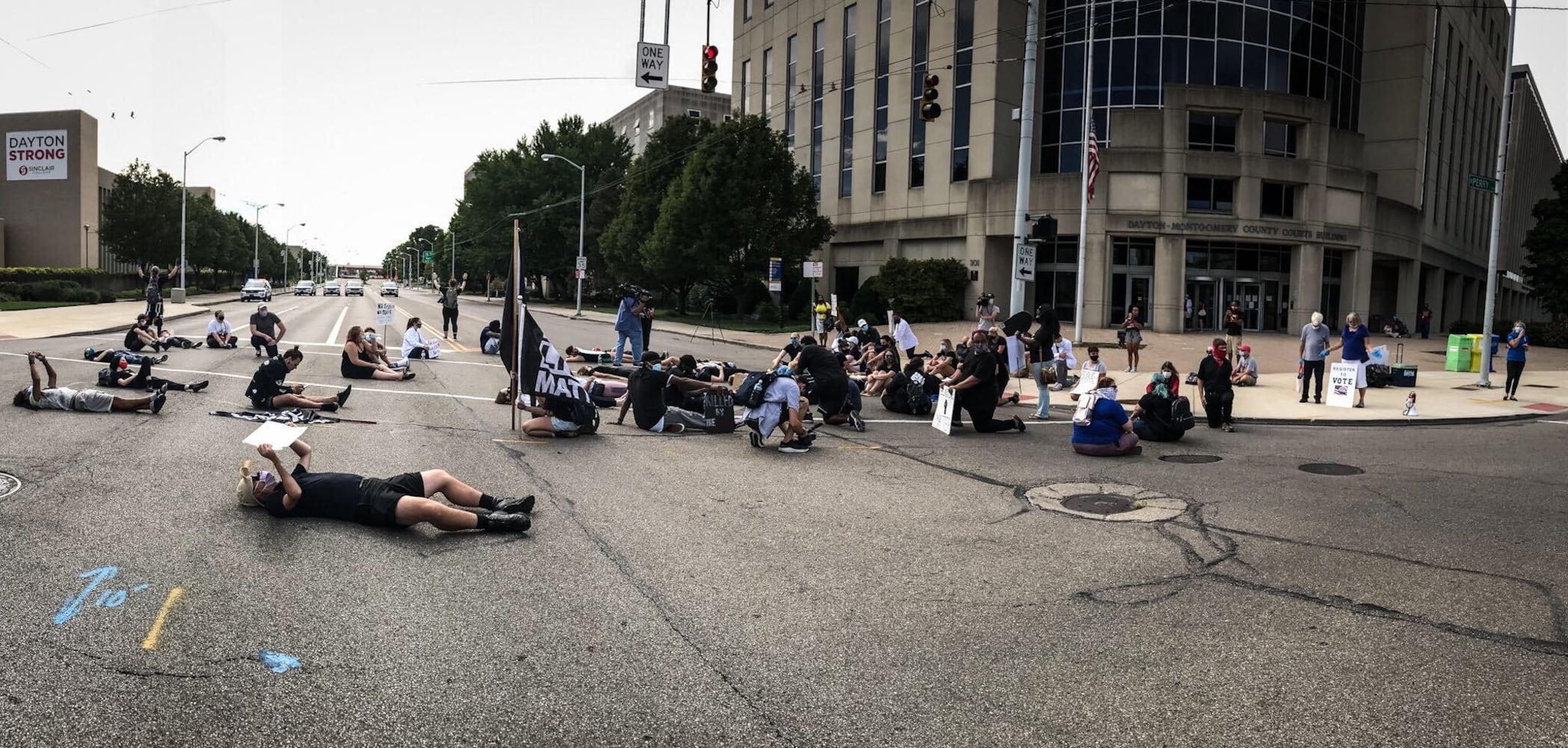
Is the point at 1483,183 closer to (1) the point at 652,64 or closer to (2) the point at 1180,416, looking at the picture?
(2) the point at 1180,416

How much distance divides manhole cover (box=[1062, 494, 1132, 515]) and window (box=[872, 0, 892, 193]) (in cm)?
4345

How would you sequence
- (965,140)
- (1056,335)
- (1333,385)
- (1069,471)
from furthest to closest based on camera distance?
(965,140) < (1056,335) < (1333,385) < (1069,471)

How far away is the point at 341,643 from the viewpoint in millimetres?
5324

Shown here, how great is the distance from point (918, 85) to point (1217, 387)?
36803 millimetres

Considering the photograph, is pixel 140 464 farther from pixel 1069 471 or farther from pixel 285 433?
pixel 1069 471

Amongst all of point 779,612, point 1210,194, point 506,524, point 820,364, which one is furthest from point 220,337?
point 1210,194

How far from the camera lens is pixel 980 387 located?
1451cm

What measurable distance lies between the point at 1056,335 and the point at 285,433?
15535 millimetres

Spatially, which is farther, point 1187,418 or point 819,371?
point 819,371

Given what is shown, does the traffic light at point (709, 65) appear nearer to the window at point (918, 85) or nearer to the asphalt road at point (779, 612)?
the asphalt road at point (779, 612)

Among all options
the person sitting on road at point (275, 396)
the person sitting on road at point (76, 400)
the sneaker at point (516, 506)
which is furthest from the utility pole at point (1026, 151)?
the person sitting on road at point (76, 400)

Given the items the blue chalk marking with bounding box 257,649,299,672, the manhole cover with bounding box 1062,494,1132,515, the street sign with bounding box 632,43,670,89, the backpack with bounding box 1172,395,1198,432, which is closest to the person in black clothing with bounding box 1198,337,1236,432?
the backpack with bounding box 1172,395,1198,432

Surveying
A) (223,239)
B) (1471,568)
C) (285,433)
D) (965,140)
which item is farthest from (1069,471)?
(223,239)

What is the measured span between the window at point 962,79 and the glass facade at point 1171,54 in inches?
132
